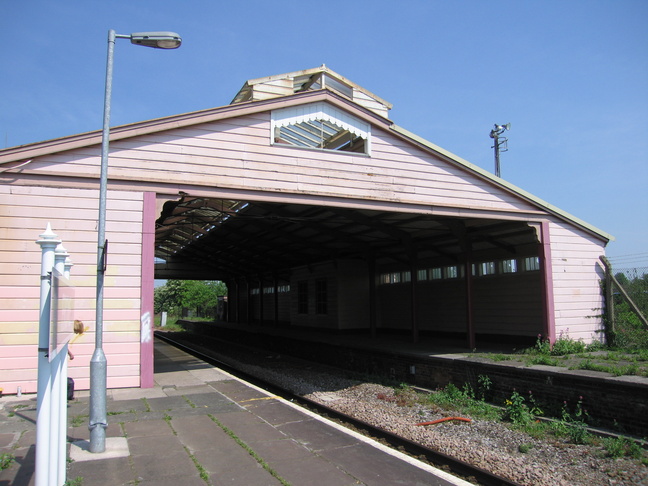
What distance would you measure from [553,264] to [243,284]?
74.0ft

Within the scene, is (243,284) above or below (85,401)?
above

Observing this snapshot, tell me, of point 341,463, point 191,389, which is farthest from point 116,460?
point 191,389

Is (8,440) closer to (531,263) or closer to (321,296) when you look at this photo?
(531,263)

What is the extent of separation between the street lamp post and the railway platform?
0.29 meters

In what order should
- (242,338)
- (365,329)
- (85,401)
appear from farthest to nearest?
(242,338) → (365,329) → (85,401)

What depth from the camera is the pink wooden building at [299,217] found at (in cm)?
770

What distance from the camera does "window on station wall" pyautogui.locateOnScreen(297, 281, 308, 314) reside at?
23.5 metres

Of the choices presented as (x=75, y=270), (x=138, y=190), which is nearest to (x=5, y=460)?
(x=75, y=270)

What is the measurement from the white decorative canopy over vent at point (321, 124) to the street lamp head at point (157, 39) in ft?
12.9

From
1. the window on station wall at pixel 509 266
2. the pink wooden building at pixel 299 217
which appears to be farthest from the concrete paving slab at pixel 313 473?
the window on station wall at pixel 509 266

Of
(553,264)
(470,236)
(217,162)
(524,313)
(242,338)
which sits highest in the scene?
(217,162)

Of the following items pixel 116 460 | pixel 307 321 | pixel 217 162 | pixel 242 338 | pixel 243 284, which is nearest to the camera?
pixel 116 460

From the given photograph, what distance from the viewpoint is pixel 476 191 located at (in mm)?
11602

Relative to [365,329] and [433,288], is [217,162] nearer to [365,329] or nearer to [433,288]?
[433,288]
